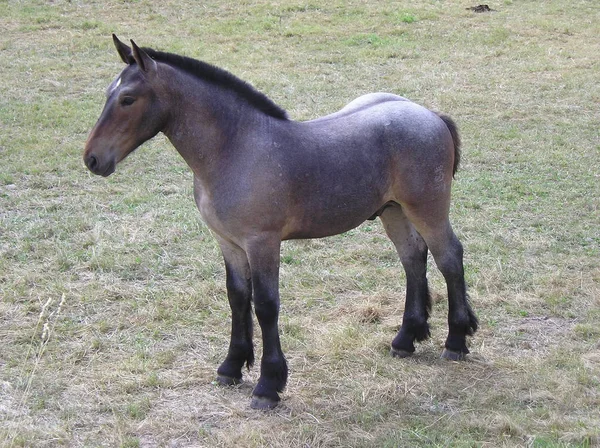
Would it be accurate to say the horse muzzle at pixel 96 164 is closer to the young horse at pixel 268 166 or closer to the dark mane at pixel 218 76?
the young horse at pixel 268 166

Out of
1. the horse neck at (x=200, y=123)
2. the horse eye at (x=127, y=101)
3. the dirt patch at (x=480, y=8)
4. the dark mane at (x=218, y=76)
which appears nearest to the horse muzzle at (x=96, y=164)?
the horse eye at (x=127, y=101)

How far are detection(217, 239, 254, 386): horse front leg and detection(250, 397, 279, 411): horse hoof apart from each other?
31 cm

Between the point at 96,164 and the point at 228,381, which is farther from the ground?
the point at 96,164

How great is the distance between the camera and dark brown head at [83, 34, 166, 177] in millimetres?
3969

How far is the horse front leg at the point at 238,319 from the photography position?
4.55 meters

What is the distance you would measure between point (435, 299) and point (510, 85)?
286 inches

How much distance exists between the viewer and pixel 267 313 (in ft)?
14.1

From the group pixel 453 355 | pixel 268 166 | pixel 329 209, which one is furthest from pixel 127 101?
pixel 453 355

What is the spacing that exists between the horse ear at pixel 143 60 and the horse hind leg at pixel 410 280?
179cm

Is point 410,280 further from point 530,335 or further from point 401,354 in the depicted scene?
point 530,335

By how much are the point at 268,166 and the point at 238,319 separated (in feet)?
3.26

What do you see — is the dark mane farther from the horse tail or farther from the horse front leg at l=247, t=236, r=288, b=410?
the horse tail

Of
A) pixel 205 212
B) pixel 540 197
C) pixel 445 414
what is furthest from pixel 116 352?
pixel 540 197

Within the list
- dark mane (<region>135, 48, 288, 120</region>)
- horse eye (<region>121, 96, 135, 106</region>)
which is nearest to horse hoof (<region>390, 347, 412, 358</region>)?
dark mane (<region>135, 48, 288, 120</region>)
